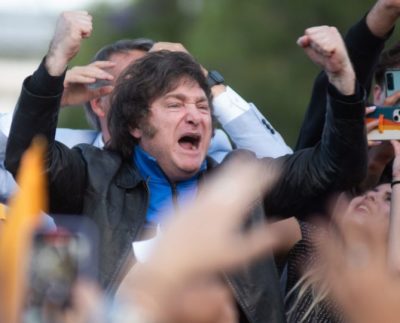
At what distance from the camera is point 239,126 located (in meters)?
4.79

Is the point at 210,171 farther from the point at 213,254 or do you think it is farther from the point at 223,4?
the point at 223,4

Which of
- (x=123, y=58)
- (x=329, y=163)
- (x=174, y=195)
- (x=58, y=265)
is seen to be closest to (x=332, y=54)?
(x=329, y=163)

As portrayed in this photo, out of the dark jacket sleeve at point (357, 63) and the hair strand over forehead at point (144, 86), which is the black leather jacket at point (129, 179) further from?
the dark jacket sleeve at point (357, 63)

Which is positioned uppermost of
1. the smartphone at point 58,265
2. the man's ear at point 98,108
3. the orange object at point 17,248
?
the orange object at point 17,248

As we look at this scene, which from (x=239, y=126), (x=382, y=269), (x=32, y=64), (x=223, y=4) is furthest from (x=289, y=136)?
(x=32, y=64)

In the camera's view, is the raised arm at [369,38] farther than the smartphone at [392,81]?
No

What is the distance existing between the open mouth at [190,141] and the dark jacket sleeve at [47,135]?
0.37m

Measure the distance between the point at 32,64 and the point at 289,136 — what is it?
31504 millimetres

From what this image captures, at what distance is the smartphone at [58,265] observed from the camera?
177 centimetres

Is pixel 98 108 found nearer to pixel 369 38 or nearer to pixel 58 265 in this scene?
pixel 369 38

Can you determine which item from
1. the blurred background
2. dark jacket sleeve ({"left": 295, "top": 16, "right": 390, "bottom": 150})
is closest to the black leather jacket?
dark jacket sleeve ({"left": 295, "top": 16, "right": 390, "bottom": 150})

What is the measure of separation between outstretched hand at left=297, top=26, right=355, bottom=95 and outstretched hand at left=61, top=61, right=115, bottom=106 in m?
0.75

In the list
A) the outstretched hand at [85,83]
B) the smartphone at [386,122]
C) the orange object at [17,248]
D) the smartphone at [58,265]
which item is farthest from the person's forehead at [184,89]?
the orange object at [17,248]

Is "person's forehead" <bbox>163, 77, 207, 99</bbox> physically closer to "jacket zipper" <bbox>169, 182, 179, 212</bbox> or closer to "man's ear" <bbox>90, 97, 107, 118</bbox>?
"jacket zipper" <bbox>169, 182, 179, 212</bbox>
